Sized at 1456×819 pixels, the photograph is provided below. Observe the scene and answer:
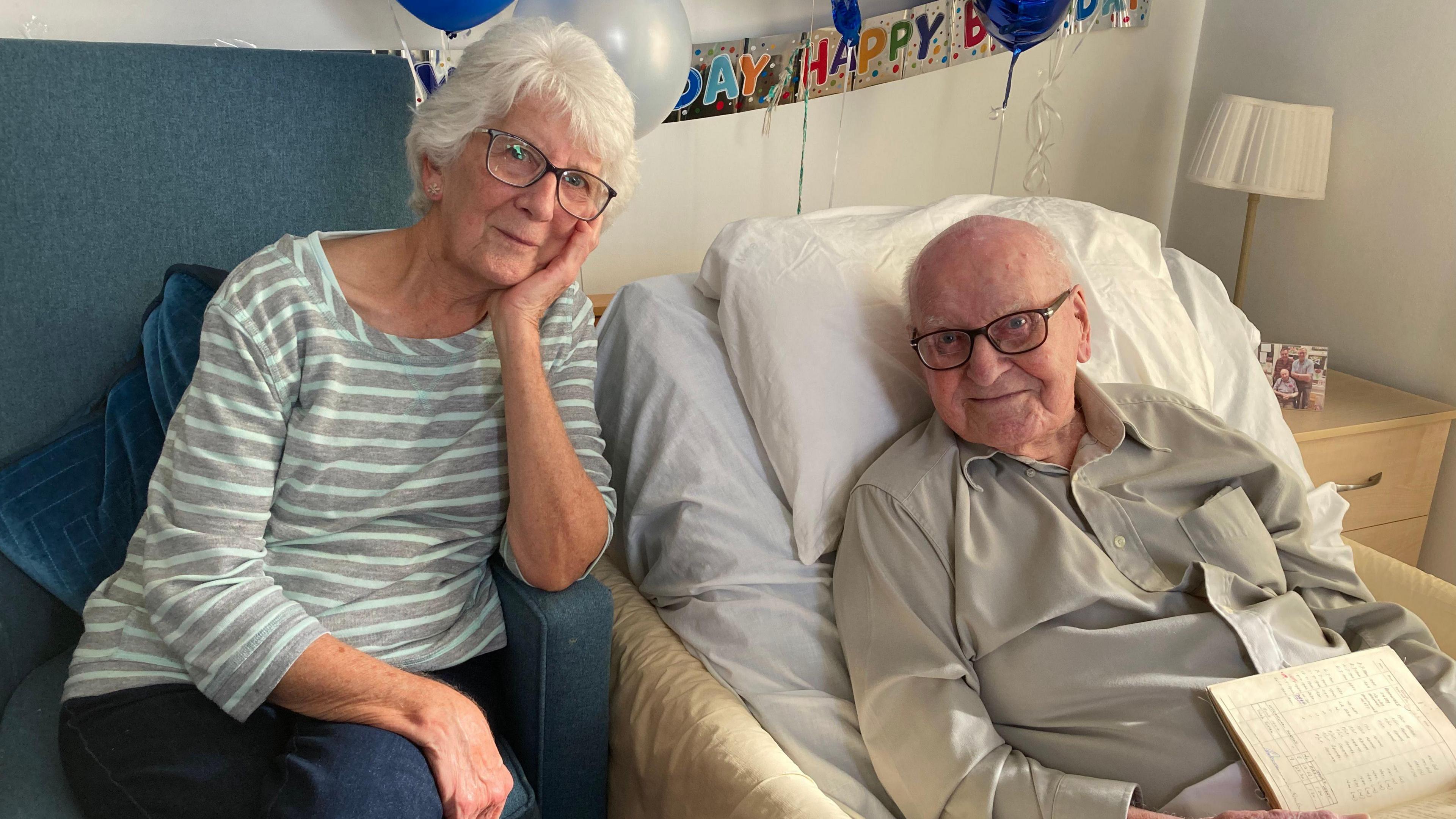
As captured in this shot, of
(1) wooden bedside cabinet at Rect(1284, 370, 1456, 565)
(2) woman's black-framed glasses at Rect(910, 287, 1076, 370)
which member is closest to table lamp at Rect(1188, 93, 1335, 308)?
(1) wooden bedside cabinet at Rect(1284, 370, 1456, 565)

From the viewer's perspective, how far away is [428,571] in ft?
4.35

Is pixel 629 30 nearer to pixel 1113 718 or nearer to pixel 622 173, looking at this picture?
pixel 622 173

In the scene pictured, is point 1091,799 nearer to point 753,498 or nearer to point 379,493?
point 753,498

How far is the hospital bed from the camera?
1290 mm

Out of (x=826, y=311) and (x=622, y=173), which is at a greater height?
(x=622, y=173)

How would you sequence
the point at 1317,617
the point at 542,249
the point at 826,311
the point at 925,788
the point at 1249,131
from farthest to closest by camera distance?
the point at 1249,131, the point at 826,311, the point at 1317,617, the point at 542,249, the point at 925,788

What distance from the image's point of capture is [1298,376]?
2.19 meters

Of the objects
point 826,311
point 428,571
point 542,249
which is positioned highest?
point 542,249

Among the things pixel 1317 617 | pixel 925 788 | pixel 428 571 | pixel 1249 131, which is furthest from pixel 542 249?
pixel 1249 131

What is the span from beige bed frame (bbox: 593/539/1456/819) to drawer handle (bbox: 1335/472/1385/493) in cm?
54

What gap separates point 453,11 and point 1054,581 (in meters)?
1.26

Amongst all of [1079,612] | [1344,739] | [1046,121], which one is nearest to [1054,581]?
[1079,612]

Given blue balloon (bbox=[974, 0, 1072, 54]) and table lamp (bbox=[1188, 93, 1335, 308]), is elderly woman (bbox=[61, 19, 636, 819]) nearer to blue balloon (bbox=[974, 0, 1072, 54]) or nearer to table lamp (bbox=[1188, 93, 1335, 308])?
blue balloon (bbox=[974, 0, 1072, 54])

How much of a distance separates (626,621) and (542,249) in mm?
549
